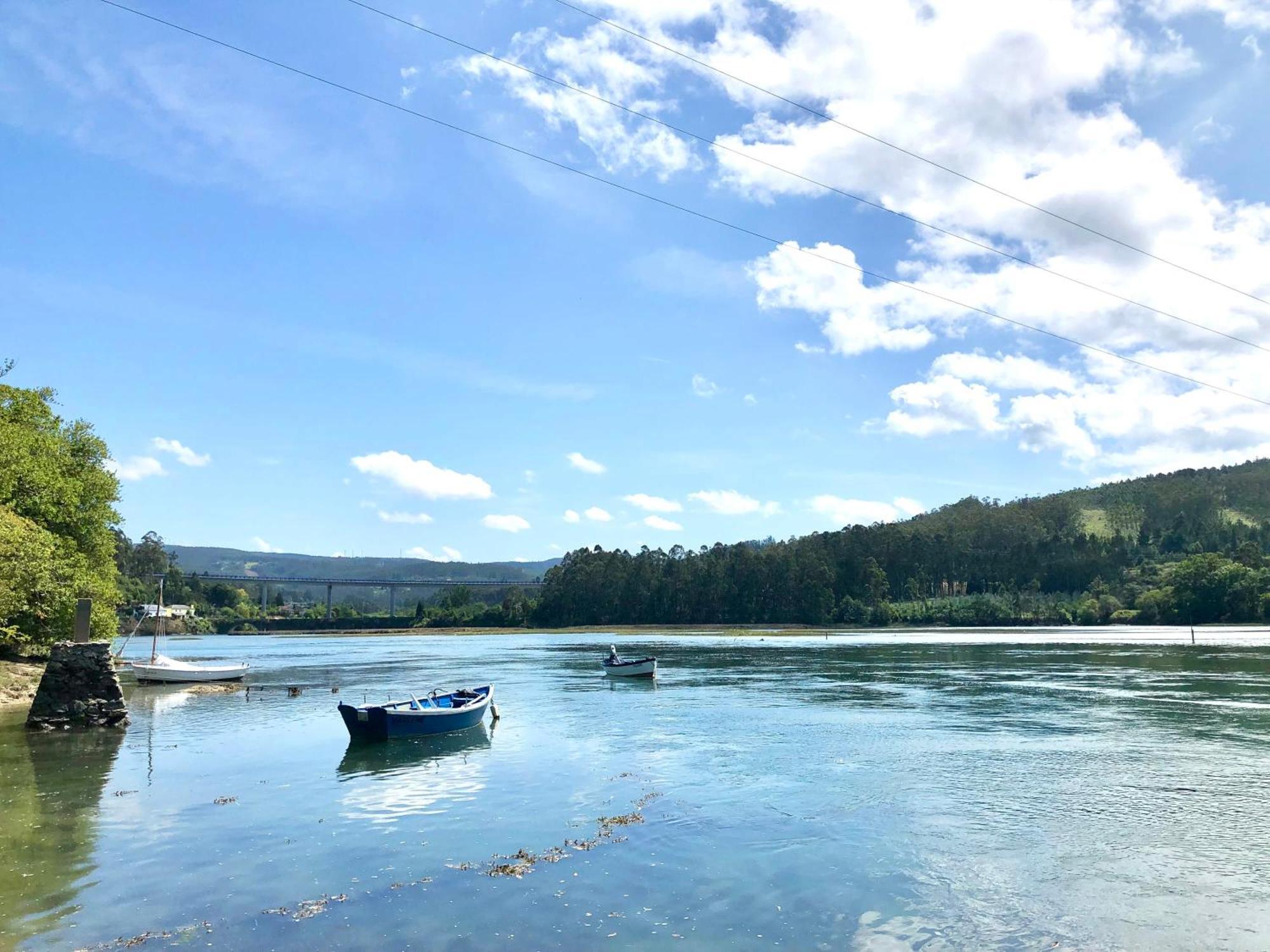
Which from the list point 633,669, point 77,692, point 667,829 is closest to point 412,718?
point 77,692

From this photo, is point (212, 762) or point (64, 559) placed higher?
point (64, 559)

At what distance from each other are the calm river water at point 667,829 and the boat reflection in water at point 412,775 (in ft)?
0.61

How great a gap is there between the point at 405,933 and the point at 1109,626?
7086 inches

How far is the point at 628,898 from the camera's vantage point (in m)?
17.9

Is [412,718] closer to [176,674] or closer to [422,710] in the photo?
[422,710]

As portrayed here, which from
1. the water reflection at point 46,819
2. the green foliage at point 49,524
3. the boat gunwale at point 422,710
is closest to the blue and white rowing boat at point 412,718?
the boat gunwale at point 422,710

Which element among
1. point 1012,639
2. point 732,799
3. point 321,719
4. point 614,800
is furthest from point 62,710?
point 1012,639

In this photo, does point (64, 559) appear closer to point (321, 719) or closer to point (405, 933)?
point (321, 719)

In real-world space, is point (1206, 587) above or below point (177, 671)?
above

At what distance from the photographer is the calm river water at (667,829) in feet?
54.2

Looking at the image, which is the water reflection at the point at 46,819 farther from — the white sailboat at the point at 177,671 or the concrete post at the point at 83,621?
the white sailboat at the point at 177,671

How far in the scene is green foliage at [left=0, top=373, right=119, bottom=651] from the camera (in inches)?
1885

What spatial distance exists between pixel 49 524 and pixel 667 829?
5765cm

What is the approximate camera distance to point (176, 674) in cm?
7000
